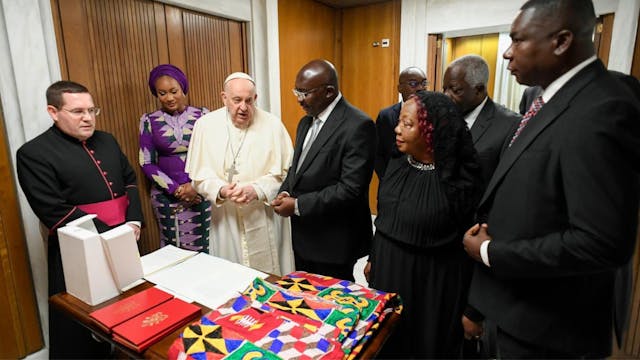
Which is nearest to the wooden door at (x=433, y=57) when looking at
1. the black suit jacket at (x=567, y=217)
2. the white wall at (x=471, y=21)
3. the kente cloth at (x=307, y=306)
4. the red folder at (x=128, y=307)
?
the white wall at (x=471, y=21)

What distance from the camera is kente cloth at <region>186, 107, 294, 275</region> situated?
2.19 metres

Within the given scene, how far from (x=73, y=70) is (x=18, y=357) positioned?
1870 millimetres

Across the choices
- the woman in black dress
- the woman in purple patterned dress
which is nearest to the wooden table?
the woman in black dress

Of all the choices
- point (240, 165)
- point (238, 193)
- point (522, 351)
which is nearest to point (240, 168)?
point (240, 165)

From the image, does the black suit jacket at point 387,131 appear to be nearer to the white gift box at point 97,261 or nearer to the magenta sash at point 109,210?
the magenta sash at point 109,210

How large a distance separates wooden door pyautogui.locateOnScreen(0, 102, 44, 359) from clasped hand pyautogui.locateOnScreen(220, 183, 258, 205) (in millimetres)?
1282

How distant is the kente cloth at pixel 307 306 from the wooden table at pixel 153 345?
9 centimetres

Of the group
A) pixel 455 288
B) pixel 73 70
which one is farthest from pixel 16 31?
pixel 455 288

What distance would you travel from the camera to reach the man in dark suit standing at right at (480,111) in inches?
74.3

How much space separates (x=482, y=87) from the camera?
2.03m

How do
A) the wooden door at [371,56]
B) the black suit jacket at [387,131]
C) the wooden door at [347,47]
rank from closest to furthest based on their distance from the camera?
the black suit jacket at [387,131]
the wooden door at [347,47]
the wooden door at [371,56]

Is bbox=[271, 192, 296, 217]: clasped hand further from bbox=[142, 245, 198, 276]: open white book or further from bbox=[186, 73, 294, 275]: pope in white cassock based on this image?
bbox=[142, 245, 198, 276]: open white book

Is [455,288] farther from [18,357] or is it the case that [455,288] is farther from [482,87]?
[18,357]

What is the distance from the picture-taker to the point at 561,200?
0.96 meters
